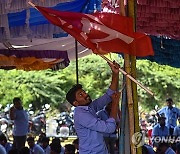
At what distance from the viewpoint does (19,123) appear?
27.4ft

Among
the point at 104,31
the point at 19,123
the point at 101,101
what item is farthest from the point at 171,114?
the point at 104,31

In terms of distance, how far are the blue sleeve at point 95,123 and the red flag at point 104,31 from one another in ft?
1.54

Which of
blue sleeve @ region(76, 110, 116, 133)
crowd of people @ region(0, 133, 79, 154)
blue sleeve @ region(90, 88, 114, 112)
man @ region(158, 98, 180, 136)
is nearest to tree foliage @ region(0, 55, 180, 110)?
man @ region(158, 98, 180, 136)

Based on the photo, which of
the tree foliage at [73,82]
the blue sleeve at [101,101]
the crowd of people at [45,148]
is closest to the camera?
the blue sleeve at [101,101]

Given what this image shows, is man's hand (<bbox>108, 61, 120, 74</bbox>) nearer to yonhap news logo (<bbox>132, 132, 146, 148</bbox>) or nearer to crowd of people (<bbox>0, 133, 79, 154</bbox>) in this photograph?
yonhap news logo (<bbox>132, 132, 146, 148</bbox>)

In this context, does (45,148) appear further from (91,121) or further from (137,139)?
(137,139)

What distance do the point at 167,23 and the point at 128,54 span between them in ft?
6.97

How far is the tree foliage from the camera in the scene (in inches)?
660

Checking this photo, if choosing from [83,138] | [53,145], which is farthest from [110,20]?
[53,145]

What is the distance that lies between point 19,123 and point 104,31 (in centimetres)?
503

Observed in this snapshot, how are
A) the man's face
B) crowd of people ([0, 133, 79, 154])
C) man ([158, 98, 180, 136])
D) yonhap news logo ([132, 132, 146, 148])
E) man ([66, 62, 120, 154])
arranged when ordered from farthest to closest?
man ([158, 98, 180, 136]), crowd of people ([0, 133, 79, 154]), the man's face, man ([66, 62, 120, 154]), yonhap news logo ([132, 132, 146, 148])

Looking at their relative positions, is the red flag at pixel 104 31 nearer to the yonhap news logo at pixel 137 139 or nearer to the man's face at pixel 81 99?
the man's face at pixel 81 99

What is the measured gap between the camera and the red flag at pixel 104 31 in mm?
3557

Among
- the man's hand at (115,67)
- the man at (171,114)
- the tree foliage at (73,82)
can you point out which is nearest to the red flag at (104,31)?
the man's hand at (115,67)
